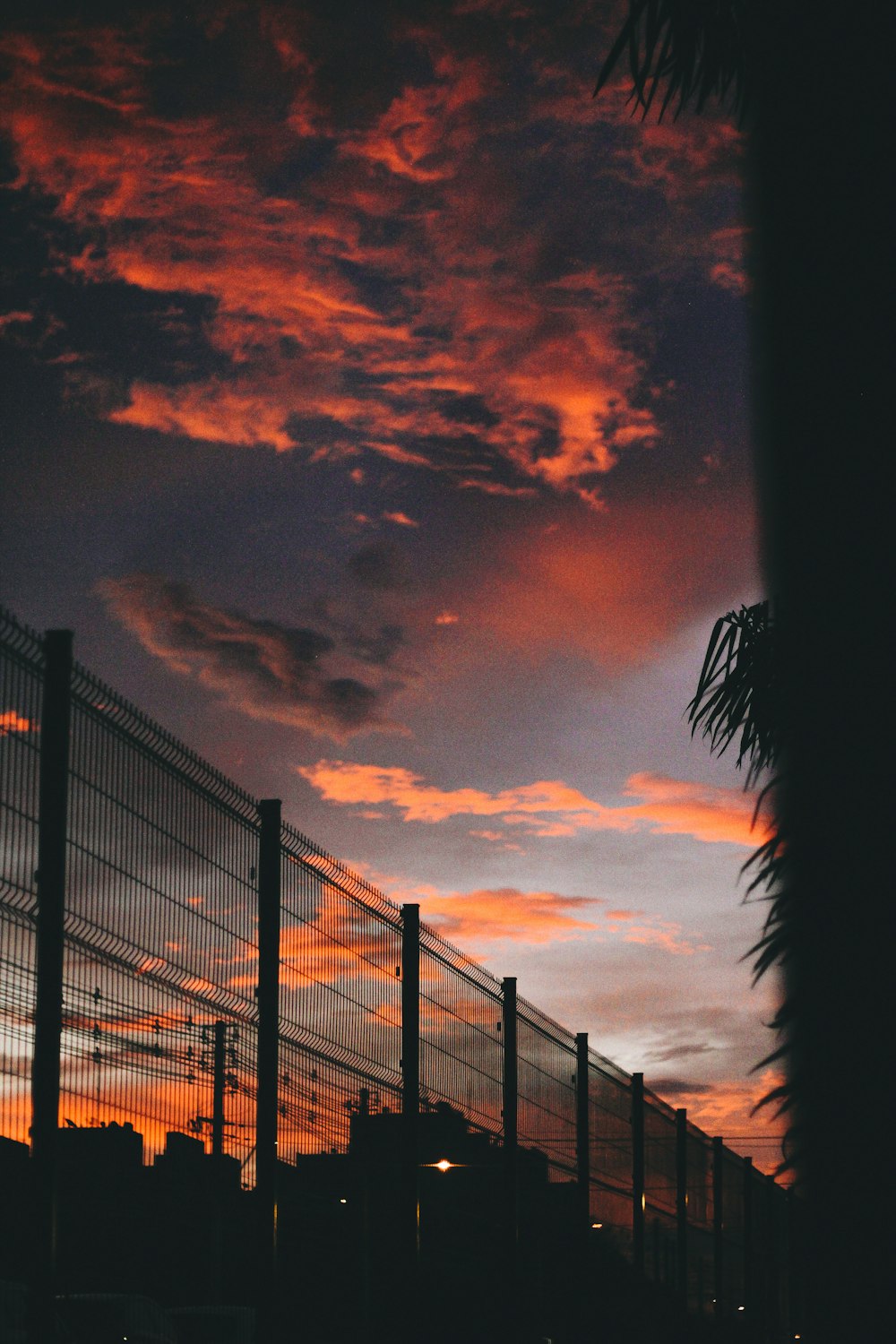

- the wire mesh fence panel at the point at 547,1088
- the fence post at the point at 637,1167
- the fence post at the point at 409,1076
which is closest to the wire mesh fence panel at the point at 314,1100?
the fence post at the point at 409,1076

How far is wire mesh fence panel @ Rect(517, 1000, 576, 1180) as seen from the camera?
72.9ft

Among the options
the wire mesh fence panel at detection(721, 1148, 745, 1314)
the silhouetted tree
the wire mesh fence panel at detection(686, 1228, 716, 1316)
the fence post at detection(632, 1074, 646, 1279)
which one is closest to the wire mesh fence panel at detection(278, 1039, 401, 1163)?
the silhouetted tree

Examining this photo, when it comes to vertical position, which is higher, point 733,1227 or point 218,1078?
point 218,1078

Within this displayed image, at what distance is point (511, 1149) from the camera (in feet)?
63.9

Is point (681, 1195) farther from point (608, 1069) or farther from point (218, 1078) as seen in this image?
point (218, 1078)

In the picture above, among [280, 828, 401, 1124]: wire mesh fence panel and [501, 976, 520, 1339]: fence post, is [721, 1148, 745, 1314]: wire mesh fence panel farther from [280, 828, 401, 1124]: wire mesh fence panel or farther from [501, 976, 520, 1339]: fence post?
[280, 828, 401, 1124]: wire mesh fence panel

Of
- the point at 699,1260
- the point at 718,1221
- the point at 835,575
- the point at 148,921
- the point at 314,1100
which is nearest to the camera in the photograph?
the point at 835,575

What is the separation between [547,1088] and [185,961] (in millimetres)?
15771

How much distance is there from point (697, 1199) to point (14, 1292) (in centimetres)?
3977

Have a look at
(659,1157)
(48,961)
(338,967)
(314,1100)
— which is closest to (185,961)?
(48,961)

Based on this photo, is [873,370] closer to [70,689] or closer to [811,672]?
[811,672]

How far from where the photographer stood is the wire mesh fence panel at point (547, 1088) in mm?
22219

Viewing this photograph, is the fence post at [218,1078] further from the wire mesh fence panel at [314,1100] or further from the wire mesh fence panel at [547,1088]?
the wire mesh fence panel at [547,1088]

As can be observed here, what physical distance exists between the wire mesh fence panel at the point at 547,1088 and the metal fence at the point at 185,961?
3.54 metres
